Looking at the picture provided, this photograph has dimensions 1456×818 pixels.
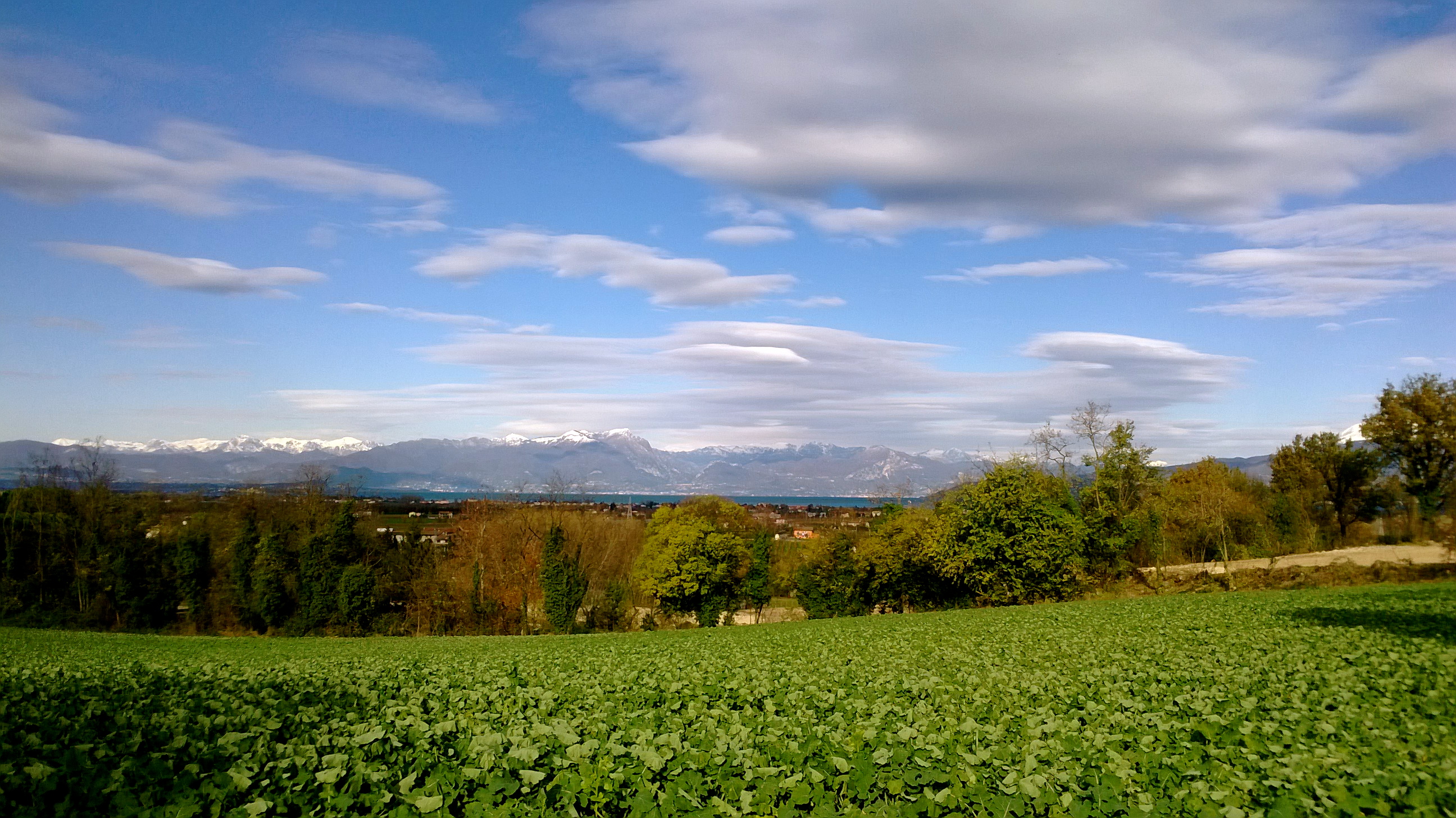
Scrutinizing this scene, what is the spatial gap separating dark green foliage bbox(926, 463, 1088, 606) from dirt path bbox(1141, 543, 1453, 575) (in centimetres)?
947

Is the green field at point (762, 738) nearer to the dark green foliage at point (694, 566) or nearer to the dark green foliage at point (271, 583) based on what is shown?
the dark green foliage at point (694, 566)

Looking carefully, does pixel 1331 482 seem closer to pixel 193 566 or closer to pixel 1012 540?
pixel 1012 540

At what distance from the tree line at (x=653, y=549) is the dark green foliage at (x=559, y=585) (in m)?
0.12

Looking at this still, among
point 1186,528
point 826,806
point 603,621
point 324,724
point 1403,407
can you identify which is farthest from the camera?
point 1186,528

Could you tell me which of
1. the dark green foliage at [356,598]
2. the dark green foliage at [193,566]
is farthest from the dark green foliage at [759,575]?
the dark green foliage at [193,566]

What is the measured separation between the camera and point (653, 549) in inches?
2430

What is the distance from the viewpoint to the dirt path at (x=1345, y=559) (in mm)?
49000

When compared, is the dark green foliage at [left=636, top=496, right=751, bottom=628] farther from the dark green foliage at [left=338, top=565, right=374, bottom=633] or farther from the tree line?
the dark green foliage at [left=338, top=565, right=374, bottom=633]

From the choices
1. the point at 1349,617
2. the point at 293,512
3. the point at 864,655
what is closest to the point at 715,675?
the point at 864,655

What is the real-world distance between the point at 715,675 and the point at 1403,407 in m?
71.9

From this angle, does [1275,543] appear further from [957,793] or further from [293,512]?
[293,512]

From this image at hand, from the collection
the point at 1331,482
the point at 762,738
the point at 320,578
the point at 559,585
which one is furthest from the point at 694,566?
the point at 1331,482

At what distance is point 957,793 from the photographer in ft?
23.5

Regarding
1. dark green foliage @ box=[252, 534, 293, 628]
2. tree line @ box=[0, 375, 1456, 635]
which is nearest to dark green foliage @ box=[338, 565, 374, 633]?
tree line @ box=[0, 375, 1456, 635]
